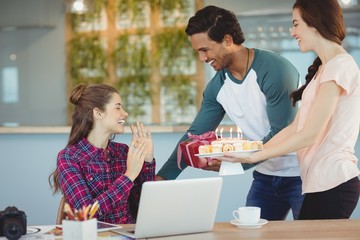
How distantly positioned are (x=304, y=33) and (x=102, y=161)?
95 centimetres

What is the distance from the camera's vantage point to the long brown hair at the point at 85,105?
307 cm

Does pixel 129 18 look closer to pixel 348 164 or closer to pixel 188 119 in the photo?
pixel 188 119

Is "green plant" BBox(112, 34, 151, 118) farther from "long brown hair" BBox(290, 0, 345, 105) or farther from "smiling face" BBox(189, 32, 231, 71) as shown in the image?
"long brown hair" BBox(290, 0, 345, 105)

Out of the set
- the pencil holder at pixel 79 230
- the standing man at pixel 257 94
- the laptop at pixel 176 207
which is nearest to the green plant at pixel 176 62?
the standing man at pixel 257 94

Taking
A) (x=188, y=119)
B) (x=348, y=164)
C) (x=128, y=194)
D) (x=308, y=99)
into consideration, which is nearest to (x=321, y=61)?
(x=308, y=99)

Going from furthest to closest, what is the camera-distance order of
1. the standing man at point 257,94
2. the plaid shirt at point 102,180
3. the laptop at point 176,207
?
the standing man at point 257,94, the plaid shirt at point 102,180, the laptop at point 176,207

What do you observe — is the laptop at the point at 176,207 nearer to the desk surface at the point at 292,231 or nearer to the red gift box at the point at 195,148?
the desk surface at the point at 292,231

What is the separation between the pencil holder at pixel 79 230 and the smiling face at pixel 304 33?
1135mm

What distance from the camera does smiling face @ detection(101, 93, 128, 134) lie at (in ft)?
10.1

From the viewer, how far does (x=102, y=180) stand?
296 cm

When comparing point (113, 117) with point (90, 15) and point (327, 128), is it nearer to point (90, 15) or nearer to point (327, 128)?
point (327, 128)

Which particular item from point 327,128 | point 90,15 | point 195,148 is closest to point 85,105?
point 195,148

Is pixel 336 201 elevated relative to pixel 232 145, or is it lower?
lower

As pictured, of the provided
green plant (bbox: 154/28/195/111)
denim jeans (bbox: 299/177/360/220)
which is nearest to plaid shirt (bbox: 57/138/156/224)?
denim jeans (bbox: 299/177/360/220)
